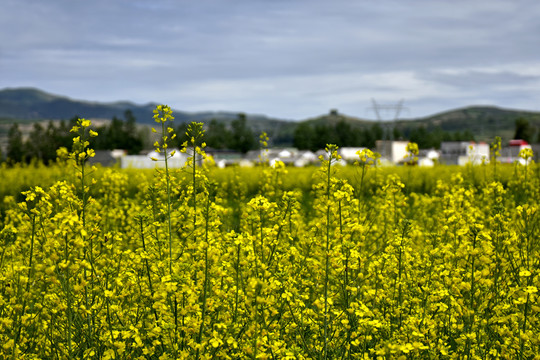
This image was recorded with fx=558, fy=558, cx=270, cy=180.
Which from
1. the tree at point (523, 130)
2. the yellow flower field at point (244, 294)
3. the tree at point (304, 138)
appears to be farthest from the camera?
the tree at point (304, 138)

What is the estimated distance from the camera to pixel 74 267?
404 centimetres

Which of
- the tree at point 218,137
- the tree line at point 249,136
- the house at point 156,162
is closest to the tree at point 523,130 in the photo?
the tree line at point 249,136

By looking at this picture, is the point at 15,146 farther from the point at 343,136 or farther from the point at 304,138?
the point at 343,136

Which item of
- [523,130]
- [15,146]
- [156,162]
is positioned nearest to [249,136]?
[15,146]

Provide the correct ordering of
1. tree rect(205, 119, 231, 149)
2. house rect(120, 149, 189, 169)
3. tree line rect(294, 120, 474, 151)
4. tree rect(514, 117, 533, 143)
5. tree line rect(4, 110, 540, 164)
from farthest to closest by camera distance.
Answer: tree line rect(294, 120, 474, 151) < tree rect(514, 117, 533, 143) < tree rect(205, 119, 231, 149) < tree line rect(4, 110, 540, 164) < house rect(120, 149, 189, 169)

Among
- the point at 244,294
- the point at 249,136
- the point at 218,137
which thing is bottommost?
the point at 244,294

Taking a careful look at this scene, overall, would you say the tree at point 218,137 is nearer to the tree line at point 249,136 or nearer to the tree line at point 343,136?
the tree line at point 249,136

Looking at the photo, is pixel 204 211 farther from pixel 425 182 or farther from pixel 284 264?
pixel 425 182

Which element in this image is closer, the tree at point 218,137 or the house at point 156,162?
the house at point 156,162

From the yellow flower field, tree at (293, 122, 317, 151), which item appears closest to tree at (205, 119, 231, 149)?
tree at (293, 122, 317, 151)

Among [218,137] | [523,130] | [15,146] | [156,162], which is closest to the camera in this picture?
[156,162]

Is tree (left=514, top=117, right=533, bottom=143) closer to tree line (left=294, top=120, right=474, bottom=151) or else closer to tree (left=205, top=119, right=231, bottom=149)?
tree line (left=294, top=120, right=474, bottom=151)

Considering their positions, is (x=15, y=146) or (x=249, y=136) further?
(x=249, y=136)

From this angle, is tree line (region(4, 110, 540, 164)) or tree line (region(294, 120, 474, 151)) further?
tree line (region(294, 120, 474, 151))
